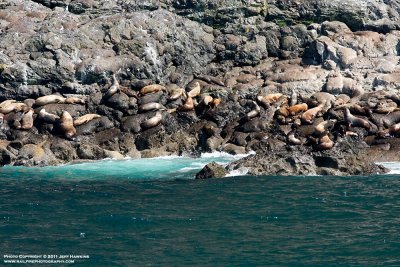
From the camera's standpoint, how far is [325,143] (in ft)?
94.2

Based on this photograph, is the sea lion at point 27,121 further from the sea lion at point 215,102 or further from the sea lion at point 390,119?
the sea lion at point 390,119

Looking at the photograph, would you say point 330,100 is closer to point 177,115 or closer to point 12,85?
point 177,115

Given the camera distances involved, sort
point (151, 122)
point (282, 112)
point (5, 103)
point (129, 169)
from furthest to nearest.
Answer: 1. point (5, 103)
2. point (282, 112)
3. point (151, 122)
4. point (129, 169)

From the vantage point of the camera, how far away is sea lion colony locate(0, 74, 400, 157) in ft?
108

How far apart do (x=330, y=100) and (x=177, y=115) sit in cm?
977

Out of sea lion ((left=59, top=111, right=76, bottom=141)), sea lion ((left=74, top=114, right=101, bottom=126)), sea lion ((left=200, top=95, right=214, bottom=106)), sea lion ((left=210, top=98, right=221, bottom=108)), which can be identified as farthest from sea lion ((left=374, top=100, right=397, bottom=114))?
sea lion ((left=59, top=111, right=76, bottom=141))

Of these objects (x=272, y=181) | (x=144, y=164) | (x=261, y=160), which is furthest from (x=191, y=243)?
(x=144, y=164)

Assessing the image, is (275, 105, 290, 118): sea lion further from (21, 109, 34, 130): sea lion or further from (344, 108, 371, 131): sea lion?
(21, 109, 34, 130): sea lion

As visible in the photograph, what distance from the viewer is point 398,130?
1262 inches

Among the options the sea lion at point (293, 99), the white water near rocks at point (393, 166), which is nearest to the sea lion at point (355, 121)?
the white water near rocks at point (393, 166)

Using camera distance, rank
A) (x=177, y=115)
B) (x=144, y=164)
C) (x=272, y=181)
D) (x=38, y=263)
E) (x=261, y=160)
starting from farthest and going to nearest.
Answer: (x=177, y=115) → (x=144, y=164) → (x=261, y=160) → (x=272, y=181) → (x=38, y=263)

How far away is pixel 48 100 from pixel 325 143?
58.2 feet

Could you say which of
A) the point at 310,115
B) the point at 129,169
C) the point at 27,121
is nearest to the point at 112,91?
the point at 27,121

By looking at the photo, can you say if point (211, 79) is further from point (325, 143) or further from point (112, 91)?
point (325, 143)
